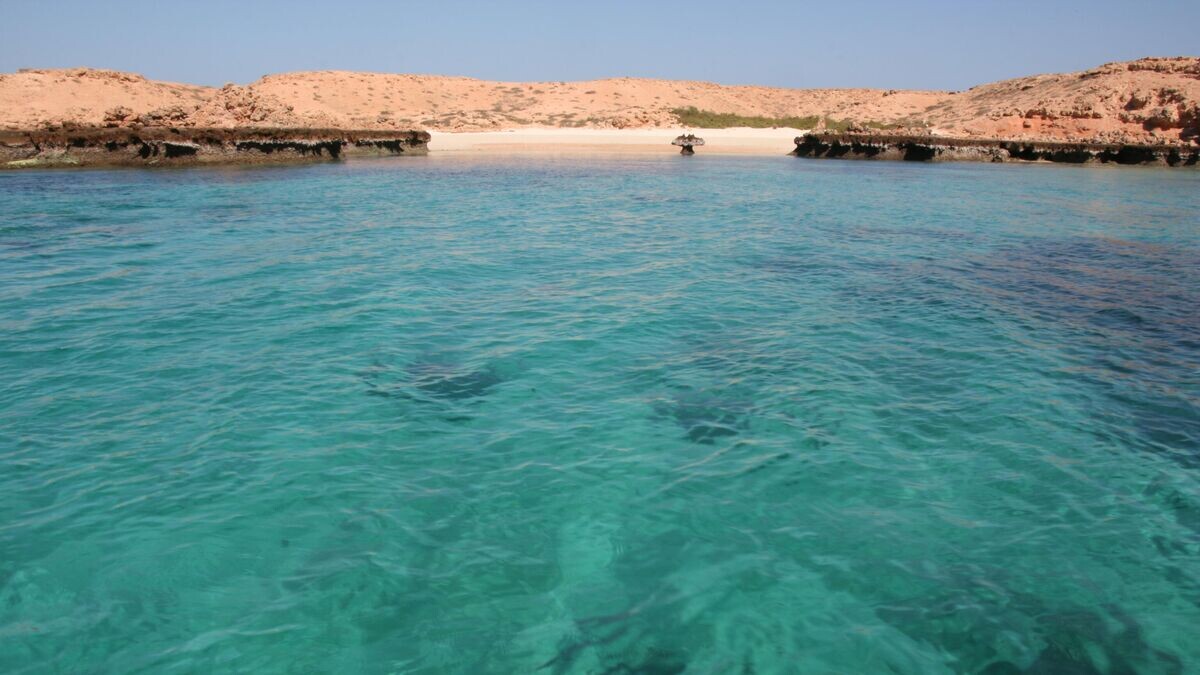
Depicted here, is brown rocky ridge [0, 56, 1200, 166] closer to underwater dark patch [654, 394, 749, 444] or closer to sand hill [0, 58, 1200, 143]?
sand hill [0, 58, 1200, 143]

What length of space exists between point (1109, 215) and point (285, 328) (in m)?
22.2

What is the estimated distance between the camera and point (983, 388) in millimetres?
7461

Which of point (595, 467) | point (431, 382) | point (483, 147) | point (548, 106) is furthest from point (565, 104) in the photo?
point (595, 467)

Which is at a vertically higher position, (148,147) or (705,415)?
(148,147)

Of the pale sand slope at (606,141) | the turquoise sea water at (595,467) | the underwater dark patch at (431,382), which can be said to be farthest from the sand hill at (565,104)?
the underwater dark patch at (431,382)

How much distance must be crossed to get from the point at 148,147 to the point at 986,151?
4614 cm

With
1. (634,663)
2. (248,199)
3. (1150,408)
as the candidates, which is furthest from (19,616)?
(248,199)

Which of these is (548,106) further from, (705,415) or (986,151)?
(705,415)

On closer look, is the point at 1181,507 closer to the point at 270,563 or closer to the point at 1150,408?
the point at 1150,408

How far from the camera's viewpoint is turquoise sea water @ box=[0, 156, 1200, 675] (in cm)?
403

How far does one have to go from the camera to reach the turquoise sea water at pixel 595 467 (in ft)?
13.2

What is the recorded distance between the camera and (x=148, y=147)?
Result: 34.3m

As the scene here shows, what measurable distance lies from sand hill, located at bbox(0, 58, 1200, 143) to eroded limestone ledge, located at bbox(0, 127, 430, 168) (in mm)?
1248

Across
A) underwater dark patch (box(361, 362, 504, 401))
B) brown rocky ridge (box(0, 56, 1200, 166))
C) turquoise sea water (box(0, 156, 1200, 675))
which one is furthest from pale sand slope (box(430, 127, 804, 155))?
underwater dark patch (box(361, 362, 504, 401))
